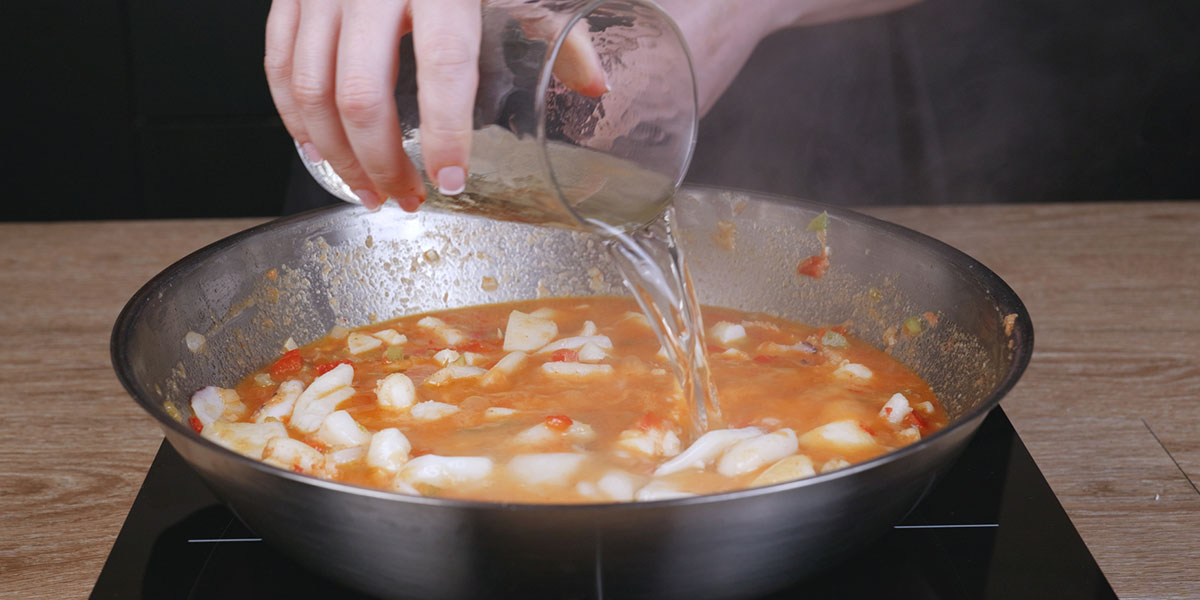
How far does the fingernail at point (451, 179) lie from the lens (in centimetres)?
100

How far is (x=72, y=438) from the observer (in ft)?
4.58

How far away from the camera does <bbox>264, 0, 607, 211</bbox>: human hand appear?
0.97 meters

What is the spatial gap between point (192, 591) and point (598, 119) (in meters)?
0.66

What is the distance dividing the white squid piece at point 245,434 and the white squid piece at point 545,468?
0.98ft

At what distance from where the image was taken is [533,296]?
71.2 inches

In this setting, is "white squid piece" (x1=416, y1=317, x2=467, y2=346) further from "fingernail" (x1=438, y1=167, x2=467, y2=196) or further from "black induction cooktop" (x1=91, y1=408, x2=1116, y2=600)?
"fingernail" (x1=438, y1=167, x2=467, y2=196)

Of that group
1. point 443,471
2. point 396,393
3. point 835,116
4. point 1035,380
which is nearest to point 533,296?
point 396,393

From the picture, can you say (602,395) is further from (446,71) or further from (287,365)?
(446,71)

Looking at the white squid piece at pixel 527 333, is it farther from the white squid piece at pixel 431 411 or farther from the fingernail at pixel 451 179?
the fingernail at pixel 451 179

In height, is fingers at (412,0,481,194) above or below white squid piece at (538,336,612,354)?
above

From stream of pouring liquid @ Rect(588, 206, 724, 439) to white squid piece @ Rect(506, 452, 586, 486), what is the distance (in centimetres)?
19

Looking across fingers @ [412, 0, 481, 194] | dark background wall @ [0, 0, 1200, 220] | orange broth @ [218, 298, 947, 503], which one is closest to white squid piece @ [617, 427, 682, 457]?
orange broth @ [218, 298, 947, 503]

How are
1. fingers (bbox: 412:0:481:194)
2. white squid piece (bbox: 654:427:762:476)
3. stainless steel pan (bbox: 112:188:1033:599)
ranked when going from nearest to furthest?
stainless steel pan (bbox: 112:188:1033:599) → fingers (bbox: 412:0:481:194) → white squid piece (bbox: 654:427:762:476)

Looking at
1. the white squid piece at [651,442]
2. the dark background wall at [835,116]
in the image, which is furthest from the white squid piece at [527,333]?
the dark background wall at [835,116]
